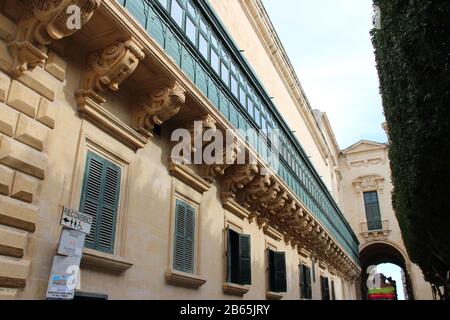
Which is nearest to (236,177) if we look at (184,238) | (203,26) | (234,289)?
(234,289)

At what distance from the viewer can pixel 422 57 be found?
648 cm

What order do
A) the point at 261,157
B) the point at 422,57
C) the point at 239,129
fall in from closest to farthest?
the point at 422,57, the point at 239,129, the point at 261,157

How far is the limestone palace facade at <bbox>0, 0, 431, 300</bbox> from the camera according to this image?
246 inches

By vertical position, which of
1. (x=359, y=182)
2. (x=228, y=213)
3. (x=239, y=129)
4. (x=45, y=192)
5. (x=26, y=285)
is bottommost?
(x=26, y=285)

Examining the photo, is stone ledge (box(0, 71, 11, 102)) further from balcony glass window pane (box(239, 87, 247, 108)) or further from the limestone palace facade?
balcony glass window pane (box(239, 87, 247, 108))

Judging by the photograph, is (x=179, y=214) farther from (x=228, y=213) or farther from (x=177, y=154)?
(x=228, y=213)

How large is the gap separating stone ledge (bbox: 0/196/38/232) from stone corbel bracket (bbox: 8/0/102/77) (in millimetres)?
1823

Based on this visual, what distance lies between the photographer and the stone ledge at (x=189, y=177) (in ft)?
32.6

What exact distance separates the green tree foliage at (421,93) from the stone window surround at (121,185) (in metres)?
5.18

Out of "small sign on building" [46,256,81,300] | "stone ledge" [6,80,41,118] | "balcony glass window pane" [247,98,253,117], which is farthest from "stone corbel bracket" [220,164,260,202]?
"stone ledge" [6,80,41,118]

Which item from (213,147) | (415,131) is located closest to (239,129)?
(213,147)

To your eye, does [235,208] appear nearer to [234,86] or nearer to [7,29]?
[234,86]
